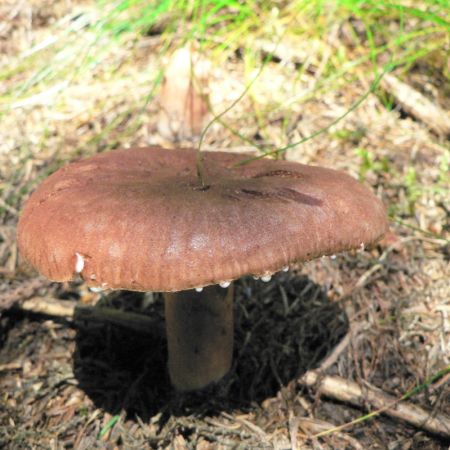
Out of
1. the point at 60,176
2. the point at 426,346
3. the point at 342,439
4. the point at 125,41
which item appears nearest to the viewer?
the point at 60,176

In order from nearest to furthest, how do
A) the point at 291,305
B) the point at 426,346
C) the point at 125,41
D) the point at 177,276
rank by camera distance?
1. the point at 177,276
2. the point at 426,346
3. the point at 291,305
4. the point at 125,41

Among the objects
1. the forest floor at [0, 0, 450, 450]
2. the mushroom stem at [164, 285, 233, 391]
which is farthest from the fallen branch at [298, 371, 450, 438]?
the mushroom stem at [164, 285, 233, 391]

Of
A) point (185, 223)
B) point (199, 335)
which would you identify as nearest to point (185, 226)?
point (185, 223)

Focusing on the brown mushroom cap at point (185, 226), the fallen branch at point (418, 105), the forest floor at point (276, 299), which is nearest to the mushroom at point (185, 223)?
the brown mushroom cap at point (185, 226)

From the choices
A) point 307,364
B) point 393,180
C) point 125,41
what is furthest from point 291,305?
point 125,41

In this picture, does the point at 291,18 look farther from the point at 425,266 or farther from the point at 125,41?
the point at 425,266

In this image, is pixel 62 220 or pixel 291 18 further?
pixel 291 18

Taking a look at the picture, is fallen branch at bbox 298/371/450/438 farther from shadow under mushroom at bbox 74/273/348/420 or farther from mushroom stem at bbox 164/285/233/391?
mushroom stem at bbox 164/285/233/391
